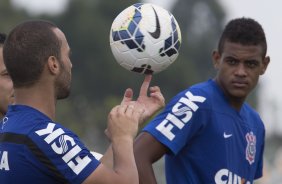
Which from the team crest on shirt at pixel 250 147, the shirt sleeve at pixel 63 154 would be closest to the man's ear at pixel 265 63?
the team crest on shirt at pixel 250 147

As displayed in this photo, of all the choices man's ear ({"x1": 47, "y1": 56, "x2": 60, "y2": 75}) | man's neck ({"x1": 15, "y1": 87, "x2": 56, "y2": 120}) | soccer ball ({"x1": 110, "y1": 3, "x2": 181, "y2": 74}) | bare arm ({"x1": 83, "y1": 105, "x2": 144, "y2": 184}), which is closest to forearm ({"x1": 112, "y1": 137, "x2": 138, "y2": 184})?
bare arm ({"x1": 83, "y1": 105, "x2": 144, "y2": 184})

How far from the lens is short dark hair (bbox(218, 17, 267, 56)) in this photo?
346 inches

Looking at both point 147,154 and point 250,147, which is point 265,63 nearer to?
point 250,147

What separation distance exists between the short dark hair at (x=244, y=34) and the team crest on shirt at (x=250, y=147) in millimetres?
724

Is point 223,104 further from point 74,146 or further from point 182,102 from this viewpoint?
point 74,146

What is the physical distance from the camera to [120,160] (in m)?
6.54

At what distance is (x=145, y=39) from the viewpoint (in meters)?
7.47

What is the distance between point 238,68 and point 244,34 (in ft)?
1.18

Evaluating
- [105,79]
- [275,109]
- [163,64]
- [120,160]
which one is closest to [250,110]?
[163,64]

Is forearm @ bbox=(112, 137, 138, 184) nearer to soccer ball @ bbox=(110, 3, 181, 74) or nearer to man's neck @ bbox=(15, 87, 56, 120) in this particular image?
man's neck @ bbox=(15, 87, 56, 120)

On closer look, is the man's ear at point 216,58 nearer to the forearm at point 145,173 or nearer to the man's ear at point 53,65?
the forearm at point 145,173

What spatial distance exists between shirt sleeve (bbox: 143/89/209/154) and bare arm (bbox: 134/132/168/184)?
53 mm

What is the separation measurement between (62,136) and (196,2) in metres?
89.6

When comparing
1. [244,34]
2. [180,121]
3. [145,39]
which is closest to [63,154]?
[145,39]
